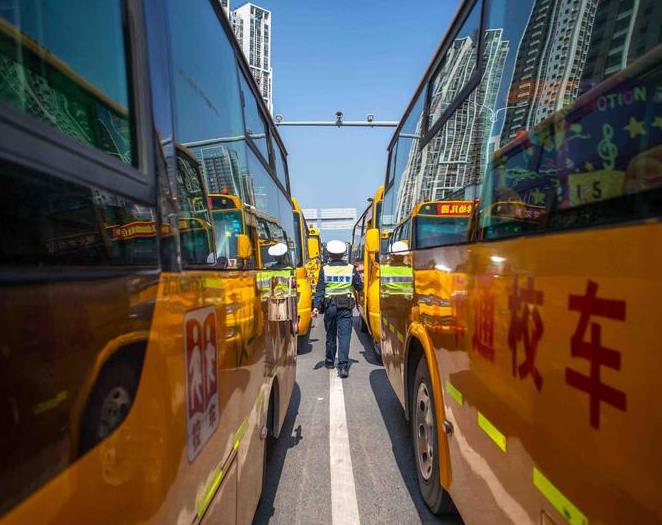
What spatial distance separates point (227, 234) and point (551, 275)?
142cm

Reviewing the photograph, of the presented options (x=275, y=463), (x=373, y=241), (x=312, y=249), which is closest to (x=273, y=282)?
(x=275, y=463)

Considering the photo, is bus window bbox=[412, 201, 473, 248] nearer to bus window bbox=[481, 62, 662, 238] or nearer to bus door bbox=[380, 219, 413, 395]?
bus door bbox=[380, 219, 413, 395]

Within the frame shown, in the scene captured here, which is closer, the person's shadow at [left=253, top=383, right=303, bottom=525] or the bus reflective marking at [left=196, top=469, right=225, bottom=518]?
the bus reflective marking at [left=196, top=469, right=225, bottom=518]

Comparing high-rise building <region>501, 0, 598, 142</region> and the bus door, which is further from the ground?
high-rise building <region>501, 0, 598, 142</region>

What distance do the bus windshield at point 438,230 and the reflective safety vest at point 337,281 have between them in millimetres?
3160

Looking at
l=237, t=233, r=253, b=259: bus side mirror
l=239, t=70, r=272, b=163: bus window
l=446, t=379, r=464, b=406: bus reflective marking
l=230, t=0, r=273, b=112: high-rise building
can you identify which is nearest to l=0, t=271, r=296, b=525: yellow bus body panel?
l=237, t=233, r=253, b=259: bus side mirror

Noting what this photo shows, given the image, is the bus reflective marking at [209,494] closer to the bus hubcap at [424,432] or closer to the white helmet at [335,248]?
the bus hubcap at [424,432]

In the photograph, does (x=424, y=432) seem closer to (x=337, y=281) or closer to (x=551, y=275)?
(x=551, y=275)

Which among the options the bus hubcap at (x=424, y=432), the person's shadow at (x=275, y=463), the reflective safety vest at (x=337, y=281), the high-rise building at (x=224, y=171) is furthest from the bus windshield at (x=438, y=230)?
the reflective safety vest at (x=337, y=281)

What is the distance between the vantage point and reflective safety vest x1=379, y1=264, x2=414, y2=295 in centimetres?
393

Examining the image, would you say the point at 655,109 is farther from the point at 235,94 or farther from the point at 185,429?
the point at 235,94

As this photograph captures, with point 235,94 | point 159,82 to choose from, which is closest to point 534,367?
point 159,82

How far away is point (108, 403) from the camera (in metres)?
1.10

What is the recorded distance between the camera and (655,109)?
3.79 feet
